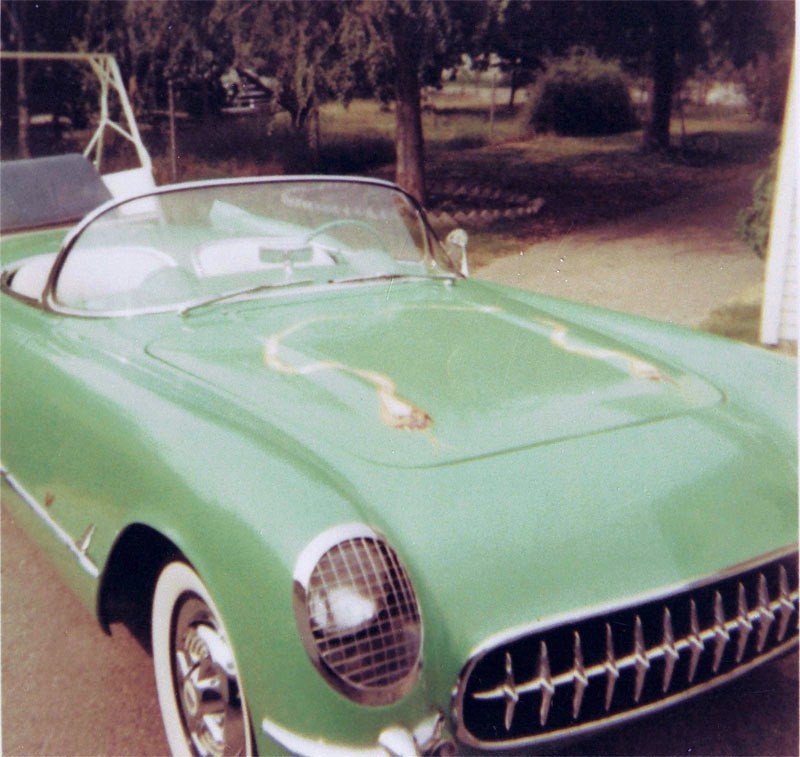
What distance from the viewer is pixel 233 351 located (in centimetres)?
259

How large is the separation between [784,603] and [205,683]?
4.10 ft

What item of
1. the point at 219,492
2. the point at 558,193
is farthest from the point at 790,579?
the point at 558,193

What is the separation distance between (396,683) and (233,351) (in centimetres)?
120

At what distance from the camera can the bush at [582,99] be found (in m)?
16.7

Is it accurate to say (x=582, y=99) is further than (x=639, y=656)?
Yes

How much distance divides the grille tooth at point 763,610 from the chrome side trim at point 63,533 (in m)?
1.50

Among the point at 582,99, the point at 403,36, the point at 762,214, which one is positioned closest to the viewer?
the point at 762,214

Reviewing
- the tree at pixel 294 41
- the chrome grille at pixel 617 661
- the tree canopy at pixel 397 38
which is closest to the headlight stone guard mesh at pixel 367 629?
the chrome grille at pixel 617 661

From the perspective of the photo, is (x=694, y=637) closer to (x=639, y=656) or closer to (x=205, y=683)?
(x=639, y=656)

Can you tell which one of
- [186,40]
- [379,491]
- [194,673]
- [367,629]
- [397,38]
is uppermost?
[186,40]


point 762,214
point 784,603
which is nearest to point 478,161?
point 762,214

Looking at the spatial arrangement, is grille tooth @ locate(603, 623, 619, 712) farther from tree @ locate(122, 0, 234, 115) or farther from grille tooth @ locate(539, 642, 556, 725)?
tree @ locate(122, 0, 234, 115)

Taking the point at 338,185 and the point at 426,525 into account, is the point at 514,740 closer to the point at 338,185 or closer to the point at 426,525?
the point at 426,525

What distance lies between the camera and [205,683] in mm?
1961
